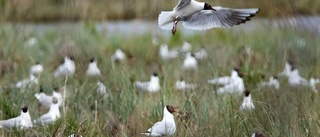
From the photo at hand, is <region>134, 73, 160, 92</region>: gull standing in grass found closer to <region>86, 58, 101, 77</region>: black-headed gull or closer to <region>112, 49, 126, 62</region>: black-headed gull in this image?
<region>86, 58, 101, 77</region>: black-headed gull

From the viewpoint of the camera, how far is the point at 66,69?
5055 millimetres

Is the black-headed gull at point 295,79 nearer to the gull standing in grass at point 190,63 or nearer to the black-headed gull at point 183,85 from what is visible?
the black-headed gull at point 183,85

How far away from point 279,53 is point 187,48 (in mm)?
1921

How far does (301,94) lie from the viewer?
377 centimetres

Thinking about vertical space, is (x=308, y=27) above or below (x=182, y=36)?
above

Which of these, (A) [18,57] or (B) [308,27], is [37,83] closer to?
(A) [18,57]

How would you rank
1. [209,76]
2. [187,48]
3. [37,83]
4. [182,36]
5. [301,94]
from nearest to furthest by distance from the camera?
[301,94] < [209,76] < [37,83] < [187,48] < [182,36]

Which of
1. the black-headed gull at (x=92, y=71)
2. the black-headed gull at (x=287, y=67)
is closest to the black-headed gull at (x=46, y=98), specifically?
the black-headed gull at (x=92, y=71)

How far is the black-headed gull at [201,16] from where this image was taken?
2416 mm

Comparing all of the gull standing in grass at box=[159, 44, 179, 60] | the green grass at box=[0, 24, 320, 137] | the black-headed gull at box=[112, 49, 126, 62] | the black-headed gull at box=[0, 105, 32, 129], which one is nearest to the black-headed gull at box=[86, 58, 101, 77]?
the green grass at box=[0, 24, 320, 137]

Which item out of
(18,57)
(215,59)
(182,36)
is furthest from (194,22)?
(182,36)

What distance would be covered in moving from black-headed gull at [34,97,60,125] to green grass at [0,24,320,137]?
2.4 inches

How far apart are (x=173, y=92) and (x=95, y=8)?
6.07 m

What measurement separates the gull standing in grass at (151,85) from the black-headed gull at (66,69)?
51 cm
